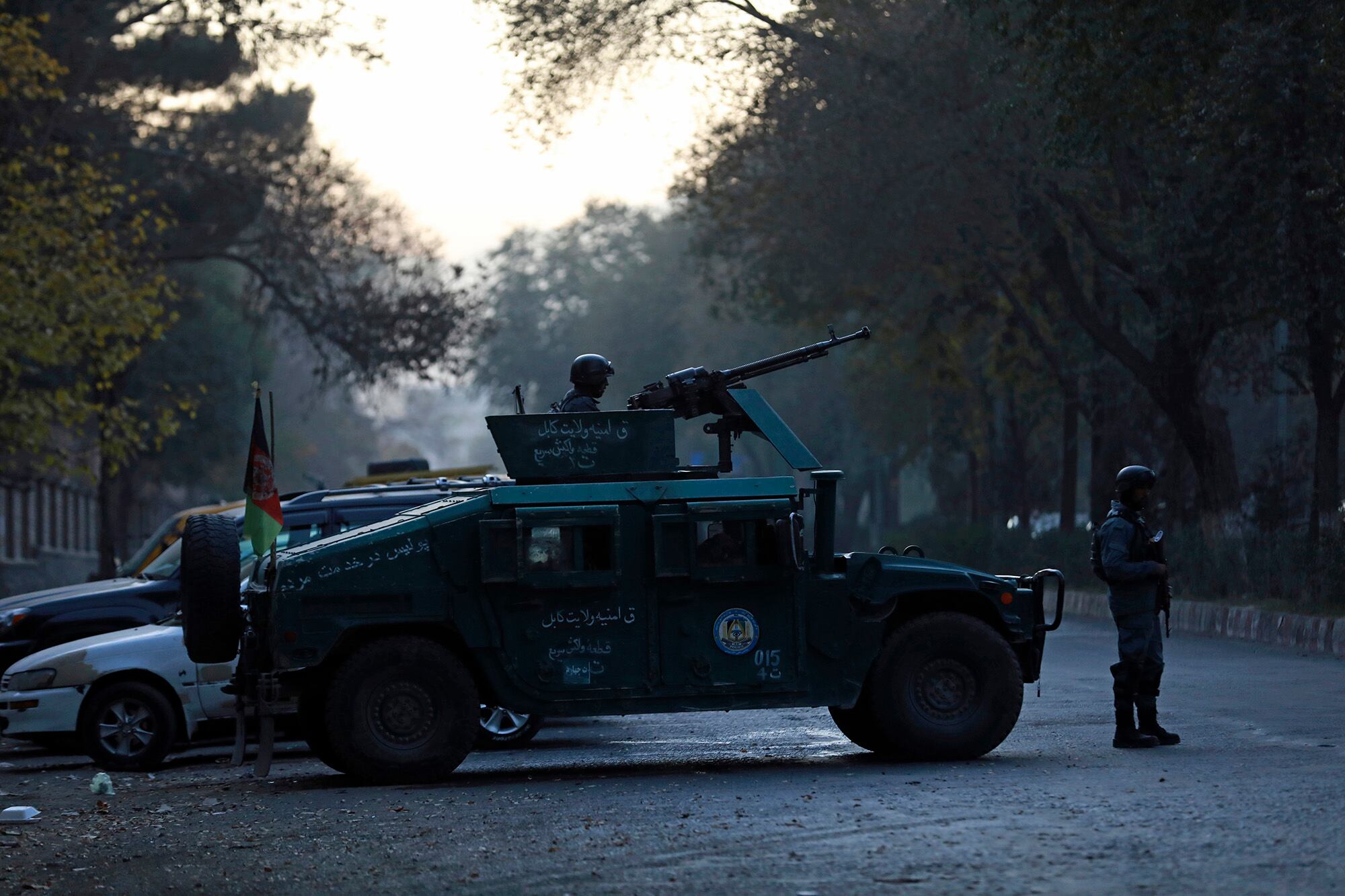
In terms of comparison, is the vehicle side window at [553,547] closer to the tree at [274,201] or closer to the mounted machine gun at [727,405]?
the mounted machine gun at [727,405]

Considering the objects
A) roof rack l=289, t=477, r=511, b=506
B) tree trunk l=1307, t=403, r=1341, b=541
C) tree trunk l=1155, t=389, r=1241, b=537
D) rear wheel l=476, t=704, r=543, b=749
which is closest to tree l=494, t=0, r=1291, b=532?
tree trunk l=1155, t=389, r=1241, b=537

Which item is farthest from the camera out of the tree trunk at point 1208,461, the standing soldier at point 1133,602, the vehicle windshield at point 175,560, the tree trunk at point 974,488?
the tree trunk at point 974,488

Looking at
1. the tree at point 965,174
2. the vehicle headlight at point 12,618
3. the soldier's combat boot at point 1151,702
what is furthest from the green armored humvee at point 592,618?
the tree at point 965,174

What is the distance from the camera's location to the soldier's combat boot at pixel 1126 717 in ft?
40.8

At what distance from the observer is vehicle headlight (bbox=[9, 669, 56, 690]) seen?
1445 centimetres

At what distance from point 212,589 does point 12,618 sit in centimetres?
563

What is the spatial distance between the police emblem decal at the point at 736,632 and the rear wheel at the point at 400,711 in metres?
1.43

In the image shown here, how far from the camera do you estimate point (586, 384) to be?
1283cm

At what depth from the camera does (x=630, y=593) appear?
11.8 meters

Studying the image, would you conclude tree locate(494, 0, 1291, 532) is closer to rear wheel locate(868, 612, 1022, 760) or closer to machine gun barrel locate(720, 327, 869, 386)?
machine gun barrel locate(720, 327, 869, 386)

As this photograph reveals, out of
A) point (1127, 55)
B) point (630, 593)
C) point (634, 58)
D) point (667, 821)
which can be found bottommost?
point (667, 821)

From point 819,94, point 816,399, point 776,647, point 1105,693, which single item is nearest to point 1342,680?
point 1105,693

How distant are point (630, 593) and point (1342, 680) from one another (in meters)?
8.12

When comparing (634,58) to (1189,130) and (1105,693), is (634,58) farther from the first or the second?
(1105,693)
